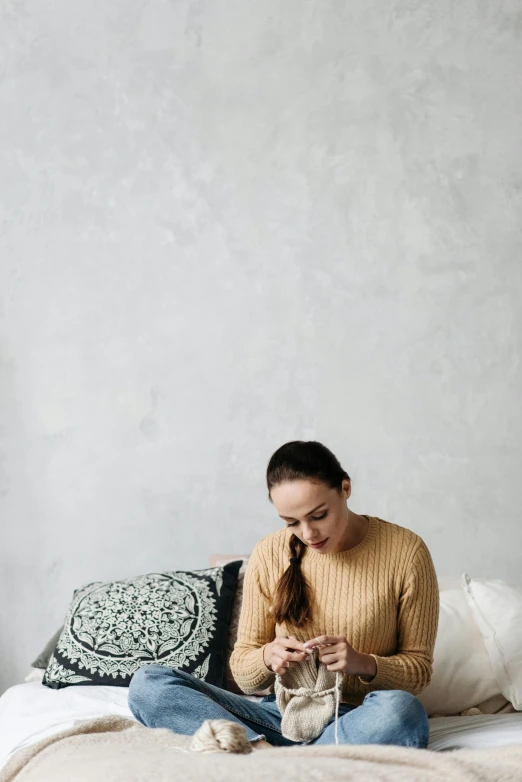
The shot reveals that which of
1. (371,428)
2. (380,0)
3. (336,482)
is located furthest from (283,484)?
(380,0)

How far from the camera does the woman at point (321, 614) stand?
62.6 inches

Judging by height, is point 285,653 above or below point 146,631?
above

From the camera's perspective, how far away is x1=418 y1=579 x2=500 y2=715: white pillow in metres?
1.89

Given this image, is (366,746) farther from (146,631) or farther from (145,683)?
(146,631)

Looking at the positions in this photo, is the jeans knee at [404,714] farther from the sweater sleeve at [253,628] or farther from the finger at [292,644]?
the sweater sleeve at [253,628]

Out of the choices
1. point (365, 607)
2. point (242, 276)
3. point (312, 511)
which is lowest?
point (365, 607)

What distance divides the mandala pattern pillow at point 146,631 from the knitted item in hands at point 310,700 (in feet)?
1.58

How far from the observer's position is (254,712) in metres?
1.70

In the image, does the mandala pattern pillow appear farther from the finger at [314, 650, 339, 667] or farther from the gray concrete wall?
the finger at [314, 650, 339, 667]

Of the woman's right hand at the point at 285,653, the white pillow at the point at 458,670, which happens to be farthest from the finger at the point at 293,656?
the white pillow at the point at 458,670

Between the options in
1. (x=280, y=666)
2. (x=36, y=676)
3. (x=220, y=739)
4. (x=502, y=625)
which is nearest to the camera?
(x=220, y=739)

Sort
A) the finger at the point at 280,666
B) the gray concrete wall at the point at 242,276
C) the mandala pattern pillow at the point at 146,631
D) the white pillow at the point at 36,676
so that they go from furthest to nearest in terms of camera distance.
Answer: the gray concrete wall at the point at 242,276 < the white pillow at the point at 36,676 < the mandala pattern pillow at the point at 146,631 < the finger at the point at 280,666

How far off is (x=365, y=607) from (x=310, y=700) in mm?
216

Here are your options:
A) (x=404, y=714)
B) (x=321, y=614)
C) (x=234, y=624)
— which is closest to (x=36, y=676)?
(x=234, y=624)
